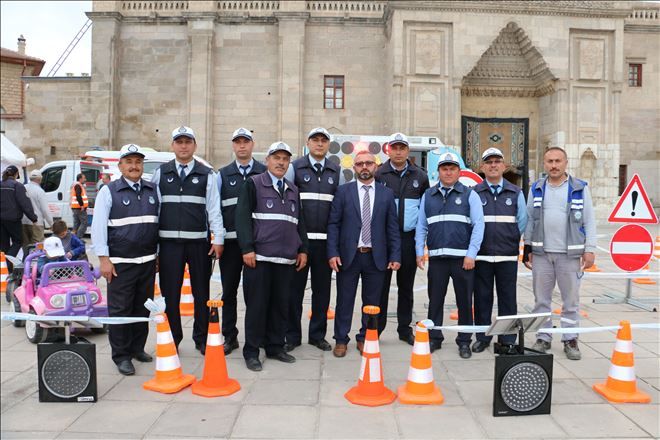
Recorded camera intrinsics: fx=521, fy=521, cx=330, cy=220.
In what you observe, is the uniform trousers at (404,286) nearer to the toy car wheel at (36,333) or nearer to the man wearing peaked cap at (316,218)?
the man wearing peaked cap at (316,218)

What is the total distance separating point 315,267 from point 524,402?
2.55 meters

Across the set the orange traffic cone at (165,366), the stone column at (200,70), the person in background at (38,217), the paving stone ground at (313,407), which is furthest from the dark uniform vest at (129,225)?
the stone column at (200,70)

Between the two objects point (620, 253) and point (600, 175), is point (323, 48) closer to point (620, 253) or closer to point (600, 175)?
point (600, 175)

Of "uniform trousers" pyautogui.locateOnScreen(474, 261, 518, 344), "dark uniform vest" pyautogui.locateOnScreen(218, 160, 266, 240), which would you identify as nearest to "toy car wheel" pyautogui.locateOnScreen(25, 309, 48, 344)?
"dark uniform vest" pyautogui.locateOnScreen(218, 160, 266, 240)

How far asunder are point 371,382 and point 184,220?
2461mm

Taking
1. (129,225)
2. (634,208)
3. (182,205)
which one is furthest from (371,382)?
(634,208)

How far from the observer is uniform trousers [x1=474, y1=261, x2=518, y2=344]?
5809 millimetres

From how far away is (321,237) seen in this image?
5719mm

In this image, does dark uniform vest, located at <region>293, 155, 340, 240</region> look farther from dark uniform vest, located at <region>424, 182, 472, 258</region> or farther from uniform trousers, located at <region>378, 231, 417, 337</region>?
dark uniform vest, located at <region>424, 182, 472, 258</region>

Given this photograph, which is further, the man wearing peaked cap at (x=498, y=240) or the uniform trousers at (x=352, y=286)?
the man wearing peaked cap at (x=498, y=240)

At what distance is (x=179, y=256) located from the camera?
210 inches

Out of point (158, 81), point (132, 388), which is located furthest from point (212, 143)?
point (132, 388)

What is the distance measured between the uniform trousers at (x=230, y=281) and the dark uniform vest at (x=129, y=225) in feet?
2.76

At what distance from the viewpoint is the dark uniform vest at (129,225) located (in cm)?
494
